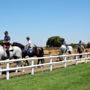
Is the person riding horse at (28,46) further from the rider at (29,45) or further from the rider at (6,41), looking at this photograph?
the rider at (6,41)

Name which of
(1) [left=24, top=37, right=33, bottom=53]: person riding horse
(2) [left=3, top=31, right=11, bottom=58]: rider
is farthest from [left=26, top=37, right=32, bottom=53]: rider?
(2) [left=3, top=31, right=11, bottom=58]: rider

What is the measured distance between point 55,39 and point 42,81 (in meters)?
135

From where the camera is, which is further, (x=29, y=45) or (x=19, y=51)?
(x=29, y=45)

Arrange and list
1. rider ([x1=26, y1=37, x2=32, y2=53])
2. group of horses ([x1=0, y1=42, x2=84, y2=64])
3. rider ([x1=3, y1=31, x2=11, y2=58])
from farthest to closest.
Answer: rider ([x1=26, y1=37, x2=32, y2=53]) < rider ([x1=3, y1=31, x2=11, y2=58]) < group of horses ([x1=0, y1=42, x2=84, y2=64])

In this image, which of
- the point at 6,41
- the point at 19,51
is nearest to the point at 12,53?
the point at 19,51

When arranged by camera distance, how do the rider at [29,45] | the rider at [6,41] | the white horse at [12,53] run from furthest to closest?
1. the rider at [29,45]
2. the rider at [6,41]
3. the white horse at [12,53]

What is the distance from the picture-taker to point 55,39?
15212 centimetres

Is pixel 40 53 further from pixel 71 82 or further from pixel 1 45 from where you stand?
pixel 71 82

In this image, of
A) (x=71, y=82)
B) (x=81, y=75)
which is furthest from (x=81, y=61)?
(x=71, y=82)

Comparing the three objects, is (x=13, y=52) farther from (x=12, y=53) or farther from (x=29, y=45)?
(x=29, y=45)

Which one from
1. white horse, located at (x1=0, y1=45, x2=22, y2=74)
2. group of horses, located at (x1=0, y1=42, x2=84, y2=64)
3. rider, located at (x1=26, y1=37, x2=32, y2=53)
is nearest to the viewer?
white horse, located at (x1=0, y1=45, x2=22, y2=74)

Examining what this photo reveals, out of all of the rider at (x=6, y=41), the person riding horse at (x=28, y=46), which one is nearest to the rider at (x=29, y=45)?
the person riding horse at (x=28, y=46)

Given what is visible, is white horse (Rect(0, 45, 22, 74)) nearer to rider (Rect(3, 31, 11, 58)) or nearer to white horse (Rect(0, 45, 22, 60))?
white horse (Rect(0, 45, 22, 60))

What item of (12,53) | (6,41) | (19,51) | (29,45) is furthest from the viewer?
(29,45)
